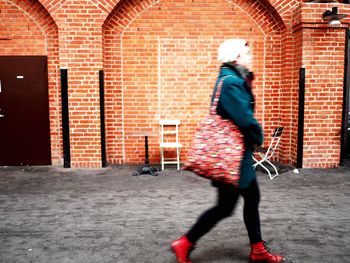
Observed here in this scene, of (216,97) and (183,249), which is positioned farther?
(183,249)

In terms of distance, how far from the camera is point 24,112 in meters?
7.69

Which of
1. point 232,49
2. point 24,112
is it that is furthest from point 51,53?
point 232,49

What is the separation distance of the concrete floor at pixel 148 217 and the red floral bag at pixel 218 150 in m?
1.03

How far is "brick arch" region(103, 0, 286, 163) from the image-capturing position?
769 cm

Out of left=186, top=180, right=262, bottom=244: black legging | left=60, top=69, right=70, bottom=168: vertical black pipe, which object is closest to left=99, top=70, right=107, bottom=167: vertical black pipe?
left=60, top=69, right=70, bottom=168: vertical black pipe

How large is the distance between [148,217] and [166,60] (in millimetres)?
4159

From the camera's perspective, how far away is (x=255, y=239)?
3174 millimetres

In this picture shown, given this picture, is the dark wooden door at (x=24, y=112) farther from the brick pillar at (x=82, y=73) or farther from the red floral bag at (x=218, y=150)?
the red floral bag at (x=218, y=150)

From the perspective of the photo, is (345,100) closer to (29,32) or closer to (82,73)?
(82,73)

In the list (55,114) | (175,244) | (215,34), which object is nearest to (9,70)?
(55,114)

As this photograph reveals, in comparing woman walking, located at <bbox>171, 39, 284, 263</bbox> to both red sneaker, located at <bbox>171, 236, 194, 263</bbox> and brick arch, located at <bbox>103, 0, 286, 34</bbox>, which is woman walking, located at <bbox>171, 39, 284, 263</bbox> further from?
brick arch, located at <bbox>103, 0, 286, 34</bbox>

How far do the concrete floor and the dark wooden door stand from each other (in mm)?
876

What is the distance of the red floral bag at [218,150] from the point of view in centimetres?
282

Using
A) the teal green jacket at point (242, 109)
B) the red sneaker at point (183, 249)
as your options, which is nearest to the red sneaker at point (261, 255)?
the red sneaker at point (183, 249)
